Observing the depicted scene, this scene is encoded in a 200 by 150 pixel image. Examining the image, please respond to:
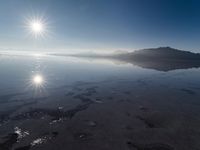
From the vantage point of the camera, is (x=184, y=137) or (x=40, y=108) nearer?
(x=184, y=137)

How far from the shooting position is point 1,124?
11.9m

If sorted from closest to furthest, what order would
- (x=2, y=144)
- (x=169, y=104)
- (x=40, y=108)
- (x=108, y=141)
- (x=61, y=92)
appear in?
(x=2, y=144), (x=108, y=141), (x=40, y=108), (x=169, y=104), (x=61, y=92)

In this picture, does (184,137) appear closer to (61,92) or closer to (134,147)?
(134,147)

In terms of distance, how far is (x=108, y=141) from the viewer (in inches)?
404

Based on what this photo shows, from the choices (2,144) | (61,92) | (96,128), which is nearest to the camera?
(2,144)

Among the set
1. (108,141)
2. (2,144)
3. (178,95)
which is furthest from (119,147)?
(178,95)

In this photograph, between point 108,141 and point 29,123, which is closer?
point 108,141

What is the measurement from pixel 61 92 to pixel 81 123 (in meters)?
9.84

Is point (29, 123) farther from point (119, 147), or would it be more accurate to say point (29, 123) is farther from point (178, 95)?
point (178, 95)

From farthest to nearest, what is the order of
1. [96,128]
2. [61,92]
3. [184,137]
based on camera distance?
[61,92], [96,128], [184,137]

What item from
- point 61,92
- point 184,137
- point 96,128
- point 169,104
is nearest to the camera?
point 184,137

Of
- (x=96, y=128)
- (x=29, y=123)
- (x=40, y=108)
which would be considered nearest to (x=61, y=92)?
(x=40, y=108)

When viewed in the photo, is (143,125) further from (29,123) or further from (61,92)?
(61,92)

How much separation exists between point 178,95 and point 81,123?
15594mm
